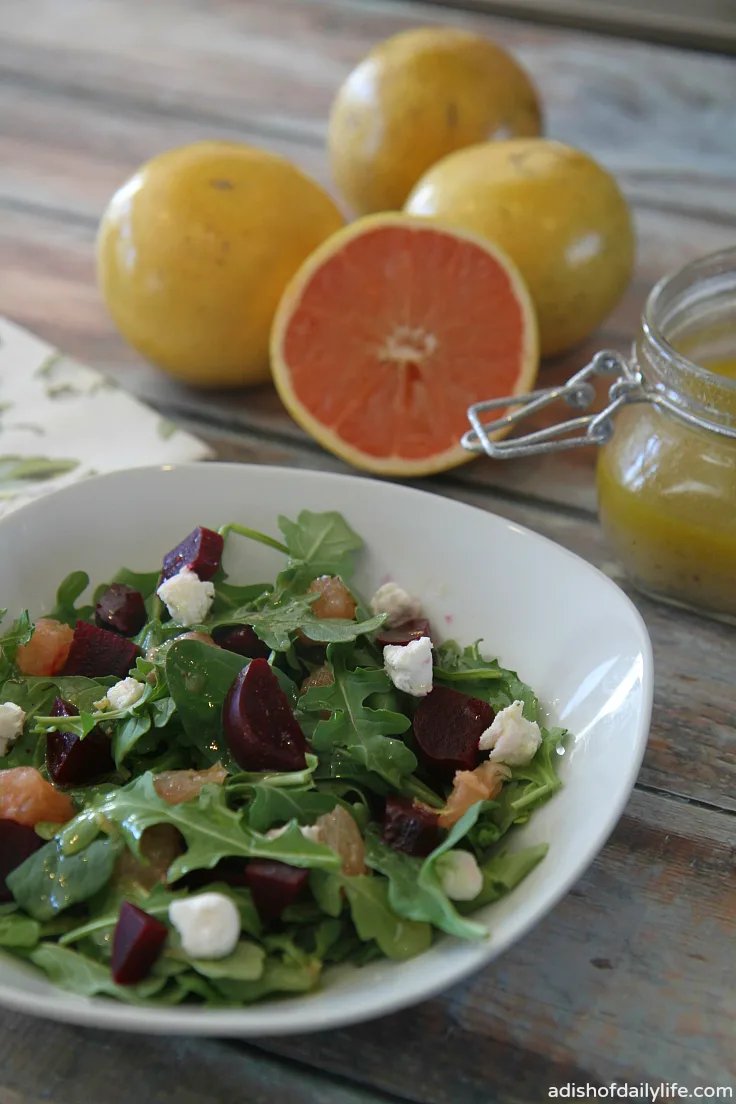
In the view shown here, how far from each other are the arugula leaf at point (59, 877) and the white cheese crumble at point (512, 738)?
13.6 inches

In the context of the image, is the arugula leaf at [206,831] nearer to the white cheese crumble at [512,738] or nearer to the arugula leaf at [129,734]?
the arugula leaf at [129,734]

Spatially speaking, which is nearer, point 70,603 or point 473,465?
point 70,603

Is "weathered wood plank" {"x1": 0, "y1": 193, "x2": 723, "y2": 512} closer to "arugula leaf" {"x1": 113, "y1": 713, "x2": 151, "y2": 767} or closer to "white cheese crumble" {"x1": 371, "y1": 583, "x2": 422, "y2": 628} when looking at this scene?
"white cheese crumble" {"x1": 371, "y1": 583, "x2": 422, "y2": 628}

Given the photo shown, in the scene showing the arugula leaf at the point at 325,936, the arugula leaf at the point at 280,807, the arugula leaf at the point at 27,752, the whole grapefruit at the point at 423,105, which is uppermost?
the whole grapefruit at the point at 423,105

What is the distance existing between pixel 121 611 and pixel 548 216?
0.89 meters

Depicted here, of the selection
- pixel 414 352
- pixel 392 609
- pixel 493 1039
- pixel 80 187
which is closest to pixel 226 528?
pixel 392 609

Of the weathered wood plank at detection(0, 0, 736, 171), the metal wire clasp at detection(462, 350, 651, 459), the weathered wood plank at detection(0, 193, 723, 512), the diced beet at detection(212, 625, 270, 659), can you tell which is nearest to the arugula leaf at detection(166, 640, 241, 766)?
the diced beet at detection(212, 625, 270, 659)

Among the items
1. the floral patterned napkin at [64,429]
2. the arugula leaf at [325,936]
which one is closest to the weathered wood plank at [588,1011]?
the arugula leaf at [325,936]

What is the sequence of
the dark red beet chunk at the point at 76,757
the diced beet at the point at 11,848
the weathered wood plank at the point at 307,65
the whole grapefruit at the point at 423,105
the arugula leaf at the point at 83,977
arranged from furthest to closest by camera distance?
the weathered wood plank at the point at 307,65
the whole grapefruit at the point at 423,105
the dark red beet chunk at the point at 76,757
the diced beet at the point at 11,848
the arugula leaf at the point at 83,977

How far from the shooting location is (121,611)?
1.21 m

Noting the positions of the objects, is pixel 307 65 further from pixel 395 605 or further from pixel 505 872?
pixel 505 872

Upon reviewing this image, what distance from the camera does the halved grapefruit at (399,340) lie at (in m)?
1.60

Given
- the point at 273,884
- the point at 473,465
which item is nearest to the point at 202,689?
the point at 273,884

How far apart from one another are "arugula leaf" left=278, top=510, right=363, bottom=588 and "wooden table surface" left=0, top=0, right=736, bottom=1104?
38cm
